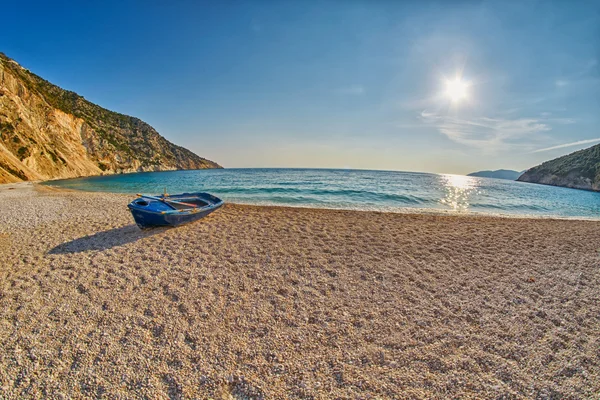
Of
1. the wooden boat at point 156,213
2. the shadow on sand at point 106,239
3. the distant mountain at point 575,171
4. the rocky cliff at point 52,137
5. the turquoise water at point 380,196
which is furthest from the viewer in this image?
the distant mountain at point 575,171

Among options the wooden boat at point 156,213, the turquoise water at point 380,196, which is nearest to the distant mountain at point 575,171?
the turquoise water at point 380,196

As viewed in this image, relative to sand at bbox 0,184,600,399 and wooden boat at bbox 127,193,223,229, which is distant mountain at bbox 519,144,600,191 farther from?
wooden boat at bbox 127,193,223,229

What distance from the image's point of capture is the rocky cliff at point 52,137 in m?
32.8

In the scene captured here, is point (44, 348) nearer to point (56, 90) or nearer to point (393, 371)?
point (393, 371)

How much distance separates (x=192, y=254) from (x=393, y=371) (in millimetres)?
5873

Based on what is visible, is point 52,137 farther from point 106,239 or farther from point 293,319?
point 293,319

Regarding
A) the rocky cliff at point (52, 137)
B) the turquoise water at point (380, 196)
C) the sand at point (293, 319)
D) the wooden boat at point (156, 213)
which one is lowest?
the sand at point (293, 319)

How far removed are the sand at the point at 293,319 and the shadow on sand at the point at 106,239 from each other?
0.08m

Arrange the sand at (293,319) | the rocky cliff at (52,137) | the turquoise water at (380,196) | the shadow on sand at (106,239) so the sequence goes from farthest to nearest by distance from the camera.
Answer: the rocky cliff at (52,137), the turquoise water at (380,196), the shadow on sand at (106,239), the sand at (293,319)

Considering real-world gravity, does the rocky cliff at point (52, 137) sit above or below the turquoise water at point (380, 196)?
above

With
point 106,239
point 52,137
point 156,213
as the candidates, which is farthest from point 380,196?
point 52,137

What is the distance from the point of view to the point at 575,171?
62312 mm

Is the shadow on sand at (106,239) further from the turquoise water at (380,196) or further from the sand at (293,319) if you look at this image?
the turquoise water at (380,196)

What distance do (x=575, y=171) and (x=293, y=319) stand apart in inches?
3722
